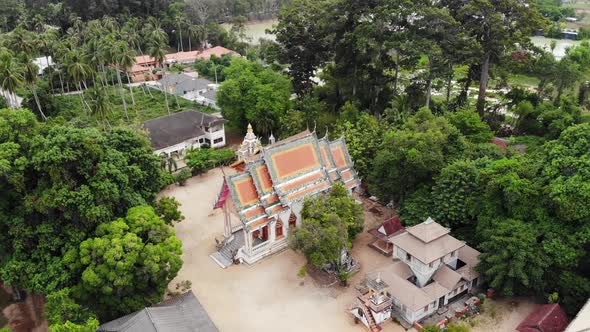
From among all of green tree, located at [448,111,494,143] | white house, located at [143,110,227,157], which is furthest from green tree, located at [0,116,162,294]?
green tree, located at [448,111,494,143]

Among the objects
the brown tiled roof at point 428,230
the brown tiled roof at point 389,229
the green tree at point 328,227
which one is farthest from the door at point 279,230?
the brown tiled roof at point 428,230

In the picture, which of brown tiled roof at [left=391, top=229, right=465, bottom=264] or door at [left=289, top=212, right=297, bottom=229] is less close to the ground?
brown tiled roof at [left=391, top=229, right=465, bottom=264]

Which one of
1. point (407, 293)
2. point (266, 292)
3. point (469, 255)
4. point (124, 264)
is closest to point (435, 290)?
point (407, 293)

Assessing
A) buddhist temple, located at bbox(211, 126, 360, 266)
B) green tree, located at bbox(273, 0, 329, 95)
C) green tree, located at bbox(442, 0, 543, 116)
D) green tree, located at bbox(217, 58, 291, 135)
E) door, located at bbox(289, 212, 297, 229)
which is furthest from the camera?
green tree, located at bbox(273, 0, 329, 95)

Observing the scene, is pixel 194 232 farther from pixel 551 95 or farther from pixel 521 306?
pixel 551 95

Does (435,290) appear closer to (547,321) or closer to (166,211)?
(547,321)

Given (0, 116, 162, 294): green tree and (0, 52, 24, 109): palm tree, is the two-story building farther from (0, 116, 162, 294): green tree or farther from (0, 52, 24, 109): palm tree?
(0, 52, 24, 109): palm tree

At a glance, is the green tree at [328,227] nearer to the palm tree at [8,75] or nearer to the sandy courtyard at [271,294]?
the sandy courtyard at [271,294]
